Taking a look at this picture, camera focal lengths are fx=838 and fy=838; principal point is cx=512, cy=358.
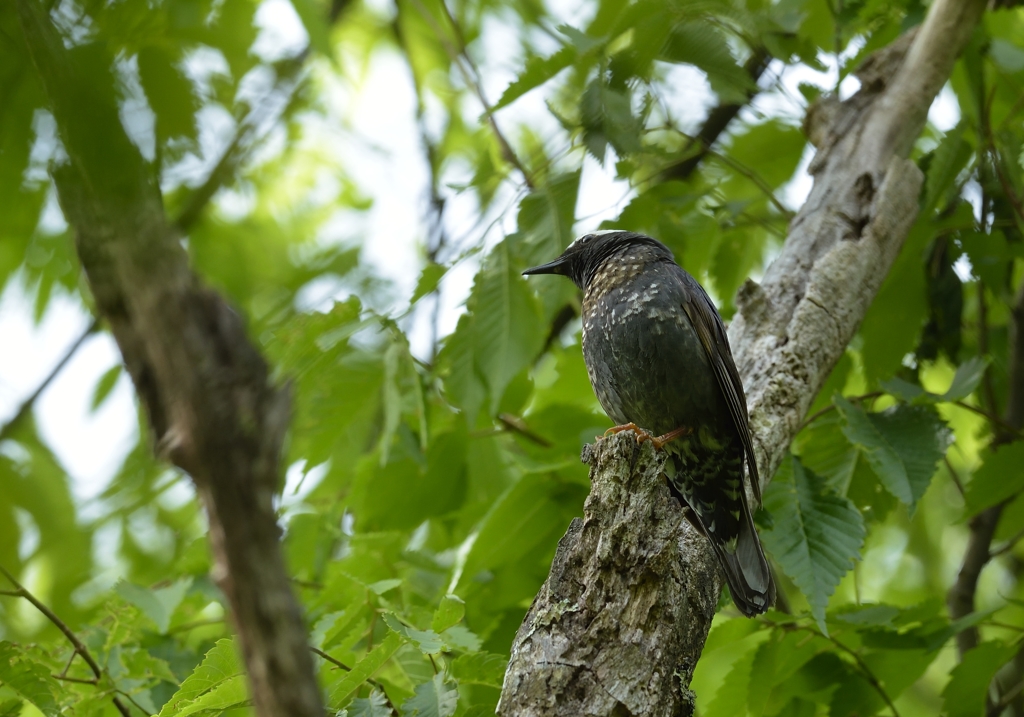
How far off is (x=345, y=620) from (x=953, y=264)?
11.0ft

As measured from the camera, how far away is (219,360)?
1048mm

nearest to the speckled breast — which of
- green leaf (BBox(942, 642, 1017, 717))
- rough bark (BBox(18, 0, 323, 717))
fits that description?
green leaf (BBox(942, 642, 1017, 717))

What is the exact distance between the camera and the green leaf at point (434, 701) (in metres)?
2.11

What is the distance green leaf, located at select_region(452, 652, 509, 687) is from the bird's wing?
99 centimetres

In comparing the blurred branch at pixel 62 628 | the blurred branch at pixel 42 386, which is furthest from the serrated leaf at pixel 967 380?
the blurred branch at pixel 42 386

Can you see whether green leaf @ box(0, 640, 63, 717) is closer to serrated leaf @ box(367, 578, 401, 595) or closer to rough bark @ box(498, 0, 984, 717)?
serrated leaf @ box(367, 578, 401, 595)

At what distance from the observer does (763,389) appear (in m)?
2.88

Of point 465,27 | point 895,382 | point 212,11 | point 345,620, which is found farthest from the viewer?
point 465,27

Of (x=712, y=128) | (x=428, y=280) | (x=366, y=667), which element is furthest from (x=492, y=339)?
(x=712, y=128)

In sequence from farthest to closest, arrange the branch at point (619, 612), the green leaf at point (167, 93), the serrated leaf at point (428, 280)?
the serrated leaf at point (428, 280) → the green leaf at point (167, 93) → the branch at point (619, 612)

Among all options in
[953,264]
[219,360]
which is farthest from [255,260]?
[219,360]

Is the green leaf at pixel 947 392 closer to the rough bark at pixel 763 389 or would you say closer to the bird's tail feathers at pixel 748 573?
the rough bark at pixel 763 389

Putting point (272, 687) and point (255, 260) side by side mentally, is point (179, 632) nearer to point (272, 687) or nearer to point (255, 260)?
point (272, 687)

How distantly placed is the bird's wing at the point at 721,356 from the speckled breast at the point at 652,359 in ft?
0.11
